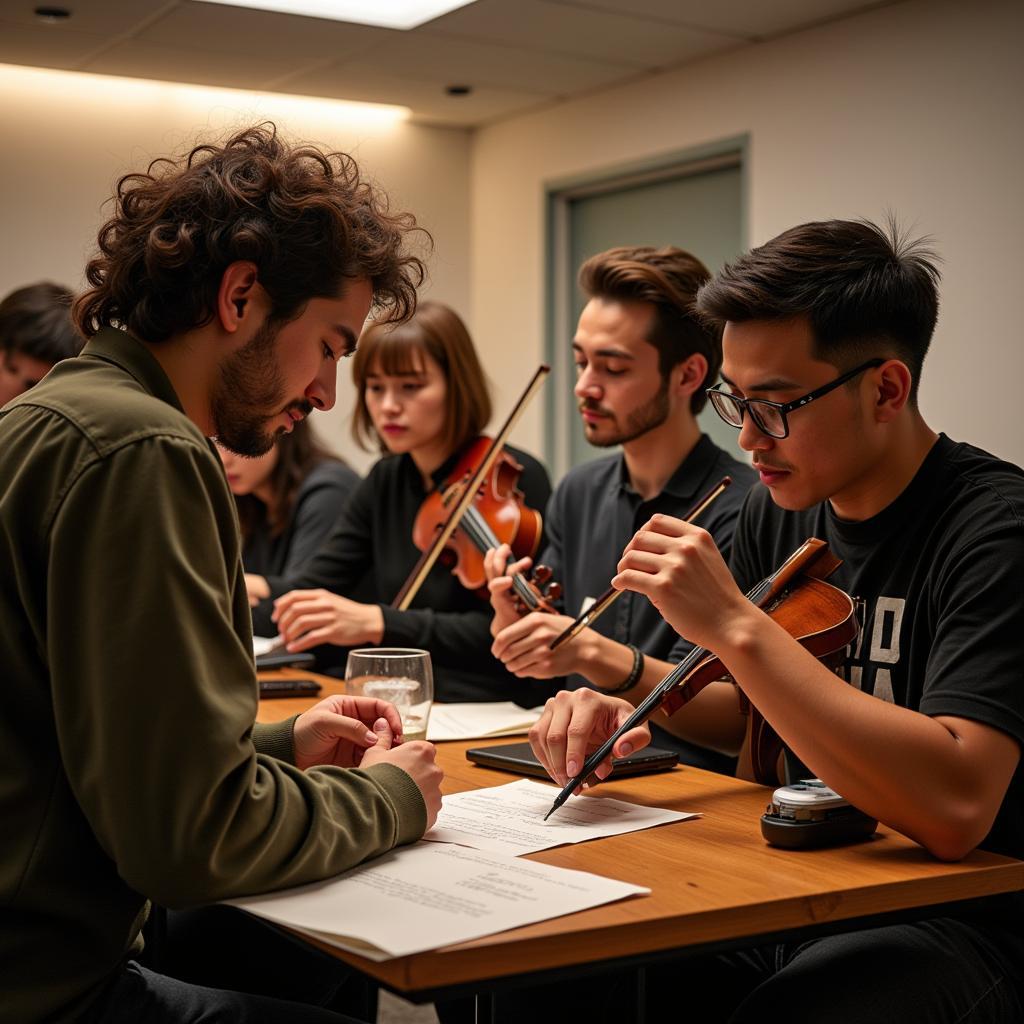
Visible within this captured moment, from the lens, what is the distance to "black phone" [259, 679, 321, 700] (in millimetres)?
2414

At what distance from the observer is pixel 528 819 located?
1.50m

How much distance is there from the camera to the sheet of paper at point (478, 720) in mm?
2039

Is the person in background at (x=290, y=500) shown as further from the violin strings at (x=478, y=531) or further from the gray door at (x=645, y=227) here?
the gray door at (x=645, y=227)

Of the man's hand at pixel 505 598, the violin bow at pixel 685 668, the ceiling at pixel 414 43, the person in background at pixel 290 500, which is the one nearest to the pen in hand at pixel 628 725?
the violin bow at pixel 685 668

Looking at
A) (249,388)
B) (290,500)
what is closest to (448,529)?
(290,500)

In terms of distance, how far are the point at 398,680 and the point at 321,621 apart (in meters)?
0.98

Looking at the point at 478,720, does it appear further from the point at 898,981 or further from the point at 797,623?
the point at 898,981

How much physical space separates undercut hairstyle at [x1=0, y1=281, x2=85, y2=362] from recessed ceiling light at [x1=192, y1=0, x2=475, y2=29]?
1.38 meters

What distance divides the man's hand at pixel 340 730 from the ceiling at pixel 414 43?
10.6 feet

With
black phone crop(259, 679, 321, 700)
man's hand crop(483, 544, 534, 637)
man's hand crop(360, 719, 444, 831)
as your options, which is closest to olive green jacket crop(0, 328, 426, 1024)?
man's hand crop(360, 719, 444, 831)

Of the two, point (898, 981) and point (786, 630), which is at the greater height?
point (786, 630)

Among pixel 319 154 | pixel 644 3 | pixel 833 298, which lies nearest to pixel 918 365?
pixel 833 298

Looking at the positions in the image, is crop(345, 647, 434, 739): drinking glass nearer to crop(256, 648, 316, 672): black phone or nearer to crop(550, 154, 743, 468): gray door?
crop(256, 648, 316, 672): black phone

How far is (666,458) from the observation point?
268 centimetres
